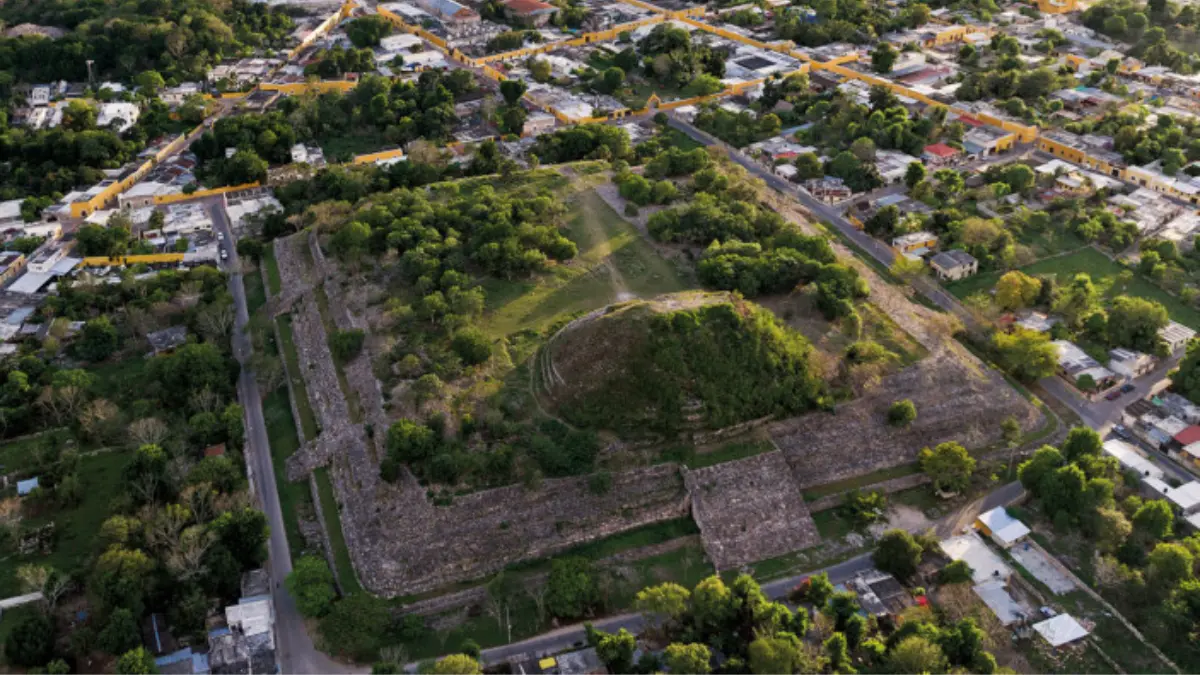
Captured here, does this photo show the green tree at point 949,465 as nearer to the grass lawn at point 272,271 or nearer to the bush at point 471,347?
A: the bush at point 471,347

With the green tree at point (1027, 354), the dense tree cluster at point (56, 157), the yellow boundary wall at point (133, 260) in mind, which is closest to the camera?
the green tree at point (1027, 354)

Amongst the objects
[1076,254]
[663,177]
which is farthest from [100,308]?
[1076,254]

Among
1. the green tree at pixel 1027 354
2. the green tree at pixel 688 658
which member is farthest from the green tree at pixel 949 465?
the green tree at pixel 688 658

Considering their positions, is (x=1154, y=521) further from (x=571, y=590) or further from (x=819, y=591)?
(x=571, y=590)

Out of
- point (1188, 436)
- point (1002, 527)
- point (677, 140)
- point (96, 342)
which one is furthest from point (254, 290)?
point (1188, 436)

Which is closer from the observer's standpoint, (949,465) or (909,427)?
(949,465)

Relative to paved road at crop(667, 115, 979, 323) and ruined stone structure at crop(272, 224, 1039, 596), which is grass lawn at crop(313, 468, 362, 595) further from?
paved road at crop(667, 115, 979, 323)
